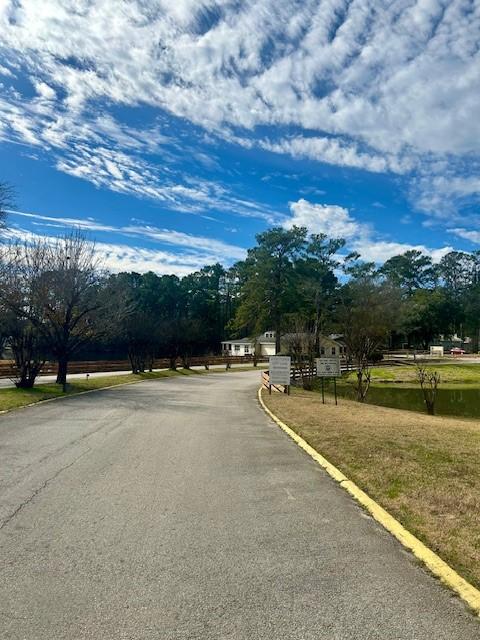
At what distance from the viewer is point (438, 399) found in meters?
31.3

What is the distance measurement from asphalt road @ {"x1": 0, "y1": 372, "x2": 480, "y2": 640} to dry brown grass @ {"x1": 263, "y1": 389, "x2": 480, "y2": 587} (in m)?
0.38

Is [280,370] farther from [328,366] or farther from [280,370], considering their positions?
[328,366]

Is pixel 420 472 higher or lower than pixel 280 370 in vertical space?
lower

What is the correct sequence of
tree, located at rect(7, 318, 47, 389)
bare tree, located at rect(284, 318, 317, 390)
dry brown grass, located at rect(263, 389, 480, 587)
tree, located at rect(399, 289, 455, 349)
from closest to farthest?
dry brown grass, located at rect(263, 389, 480, 587) < tree, located at rect(7, 318, 47, 389) < bare tree, located at rect(284, 318, 317, 390) < tree, located at rect(399, 289, 455, 349)

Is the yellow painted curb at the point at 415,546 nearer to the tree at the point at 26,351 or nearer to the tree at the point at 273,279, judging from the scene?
the tree at the point at 26,351

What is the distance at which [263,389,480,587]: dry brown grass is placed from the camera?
4.64m

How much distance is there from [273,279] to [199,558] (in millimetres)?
60137

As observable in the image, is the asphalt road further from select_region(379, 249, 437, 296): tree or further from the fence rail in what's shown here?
select_region(379, 249, 437, 296): tree

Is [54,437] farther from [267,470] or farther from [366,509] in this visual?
[366,509]

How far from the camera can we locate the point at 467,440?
10281mm

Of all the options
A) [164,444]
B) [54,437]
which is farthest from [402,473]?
[54,437]

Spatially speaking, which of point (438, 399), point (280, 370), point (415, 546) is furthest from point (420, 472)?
point (438, 399)

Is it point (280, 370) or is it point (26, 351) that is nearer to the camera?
point (280, 370)

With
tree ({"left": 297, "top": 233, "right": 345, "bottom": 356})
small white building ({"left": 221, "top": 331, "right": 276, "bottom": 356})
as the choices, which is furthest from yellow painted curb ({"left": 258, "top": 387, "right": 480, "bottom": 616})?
small white building ({"left": 221, "top": 331, "right": 276, "bottom": 356})
